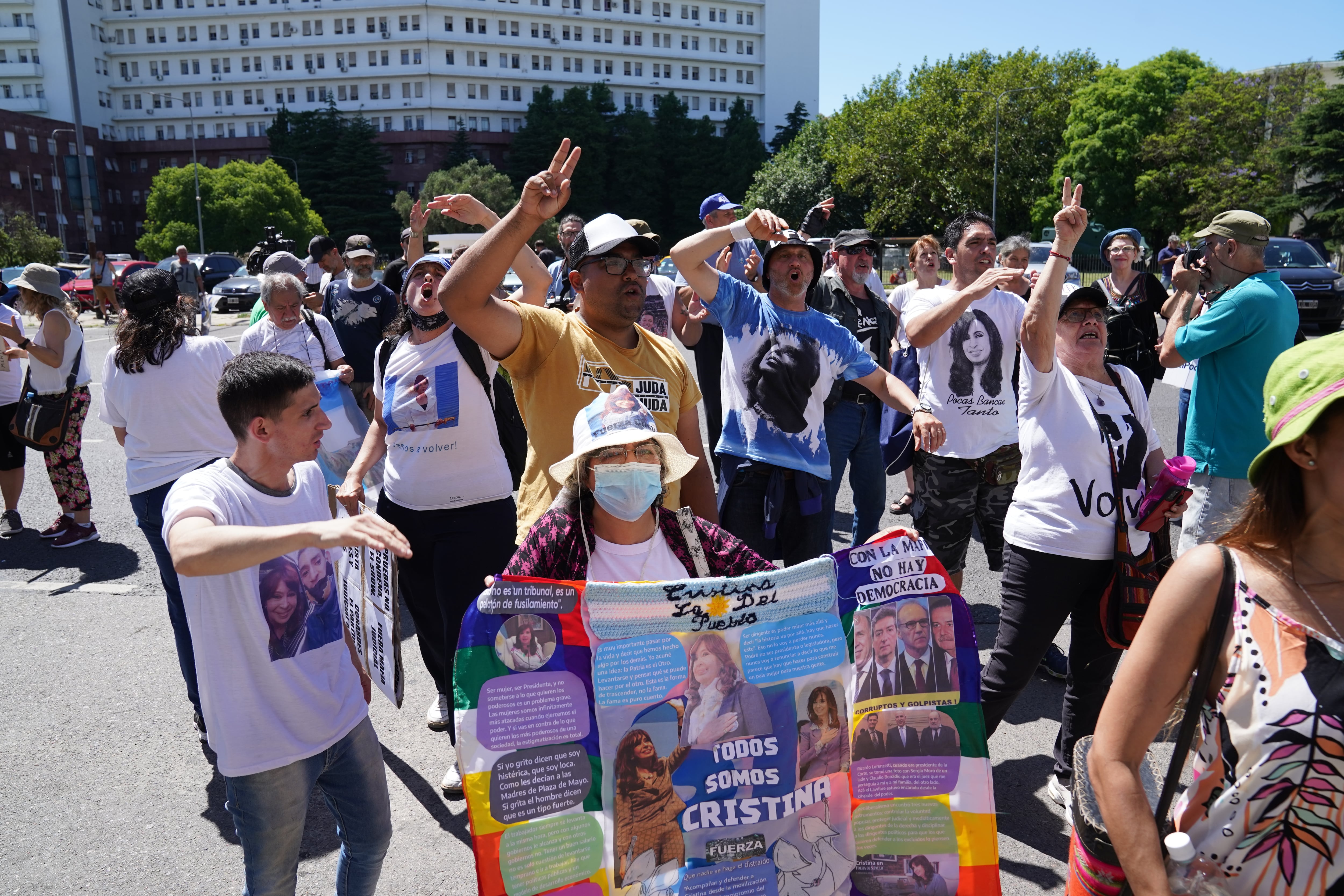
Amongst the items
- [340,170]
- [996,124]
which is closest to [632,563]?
[996,124]

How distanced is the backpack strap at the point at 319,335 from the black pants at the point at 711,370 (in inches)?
116

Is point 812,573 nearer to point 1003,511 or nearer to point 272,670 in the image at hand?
point 272,670

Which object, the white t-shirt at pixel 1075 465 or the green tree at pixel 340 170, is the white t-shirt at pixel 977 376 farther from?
the green tree at pixel 340 170

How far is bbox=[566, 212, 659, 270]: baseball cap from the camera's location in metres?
3.38

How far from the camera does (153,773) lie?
13.6 ft

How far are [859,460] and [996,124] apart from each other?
4892cm

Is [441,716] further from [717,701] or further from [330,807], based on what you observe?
[717,701]

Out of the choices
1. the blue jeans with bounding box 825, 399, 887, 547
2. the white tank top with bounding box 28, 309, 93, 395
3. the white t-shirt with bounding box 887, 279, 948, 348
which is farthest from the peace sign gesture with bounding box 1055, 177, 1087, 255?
the white tank top with bounding box 28, 309, 93, 395

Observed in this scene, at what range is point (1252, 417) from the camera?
441 centimetres

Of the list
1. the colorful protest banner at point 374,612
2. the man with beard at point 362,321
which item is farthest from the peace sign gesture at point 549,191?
the man with beard at point 362,321

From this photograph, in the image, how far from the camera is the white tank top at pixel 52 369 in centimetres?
697

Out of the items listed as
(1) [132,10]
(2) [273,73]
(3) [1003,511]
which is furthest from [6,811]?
(1) [132,10]

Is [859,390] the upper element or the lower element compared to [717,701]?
upper

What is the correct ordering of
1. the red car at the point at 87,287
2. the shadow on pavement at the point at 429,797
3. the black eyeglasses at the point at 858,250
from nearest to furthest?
1. the shadow on pavement at the point at 429,797
2. the black eyeglasses at the point at 858,250
3. the red car at the point at 87,287
